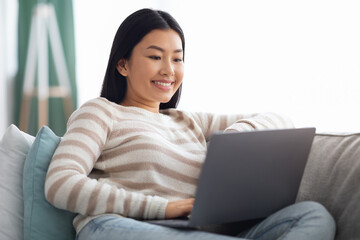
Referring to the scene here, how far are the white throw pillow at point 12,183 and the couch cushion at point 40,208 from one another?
5 centimetres

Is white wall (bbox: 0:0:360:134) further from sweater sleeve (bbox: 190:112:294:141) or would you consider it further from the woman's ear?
the woman's ear

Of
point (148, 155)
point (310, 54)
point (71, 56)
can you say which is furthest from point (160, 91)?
point (71, 56)

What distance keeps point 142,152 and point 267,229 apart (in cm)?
40

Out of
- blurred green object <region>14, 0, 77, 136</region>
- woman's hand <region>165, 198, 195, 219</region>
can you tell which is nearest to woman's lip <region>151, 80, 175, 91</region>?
woman's hand <region>165, 198, 195, 219</region>

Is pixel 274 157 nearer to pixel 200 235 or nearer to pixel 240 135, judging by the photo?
pixel 240 135

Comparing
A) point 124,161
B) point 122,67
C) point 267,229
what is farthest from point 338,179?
point 122,67

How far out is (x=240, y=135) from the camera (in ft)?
3.31

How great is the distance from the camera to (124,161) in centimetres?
134

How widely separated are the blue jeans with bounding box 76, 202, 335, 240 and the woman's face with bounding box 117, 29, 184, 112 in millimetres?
484

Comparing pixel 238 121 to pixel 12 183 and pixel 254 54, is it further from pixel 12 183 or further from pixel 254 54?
pixel 254 54

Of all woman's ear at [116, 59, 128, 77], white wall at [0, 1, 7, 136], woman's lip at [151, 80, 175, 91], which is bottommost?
white wall at [0, 1, 7, 136]

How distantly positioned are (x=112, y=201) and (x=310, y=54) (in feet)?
6.52

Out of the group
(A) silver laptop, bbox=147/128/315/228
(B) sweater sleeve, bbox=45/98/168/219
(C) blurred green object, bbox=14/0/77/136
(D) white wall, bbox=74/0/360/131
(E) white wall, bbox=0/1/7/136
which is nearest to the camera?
(A) silver laptop, bbox=147/128/315/228

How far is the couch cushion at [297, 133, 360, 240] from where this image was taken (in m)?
1.19
